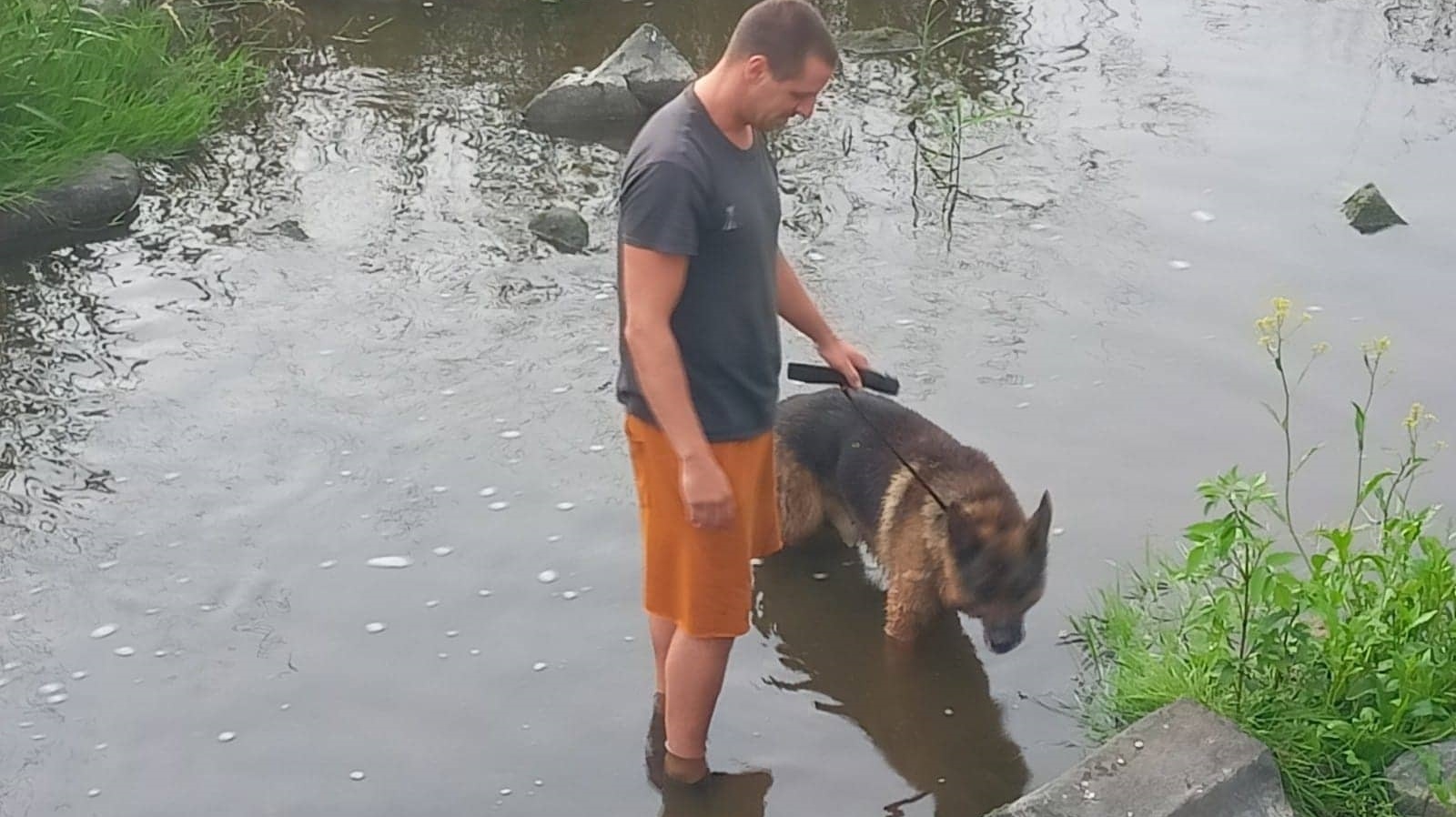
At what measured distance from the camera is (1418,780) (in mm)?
3959

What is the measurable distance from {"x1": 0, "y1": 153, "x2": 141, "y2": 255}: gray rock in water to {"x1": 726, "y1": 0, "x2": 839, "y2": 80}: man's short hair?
5446 millimetres

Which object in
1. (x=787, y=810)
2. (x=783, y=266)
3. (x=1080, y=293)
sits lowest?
(x=787, y=810)

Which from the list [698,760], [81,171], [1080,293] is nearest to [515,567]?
[698,760]

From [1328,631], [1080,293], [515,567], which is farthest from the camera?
[1080,293]

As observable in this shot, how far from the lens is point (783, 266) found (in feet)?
14.2

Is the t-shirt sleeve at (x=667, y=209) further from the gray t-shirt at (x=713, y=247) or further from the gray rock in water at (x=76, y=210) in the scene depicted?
the gray rock in water at (x=76, y=210)

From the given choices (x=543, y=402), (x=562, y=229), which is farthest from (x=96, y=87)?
(x=543, y=402)

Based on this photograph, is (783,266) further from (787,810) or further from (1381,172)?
(1381,172)

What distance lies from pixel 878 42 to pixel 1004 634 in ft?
22.0

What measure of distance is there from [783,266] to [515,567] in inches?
70.9

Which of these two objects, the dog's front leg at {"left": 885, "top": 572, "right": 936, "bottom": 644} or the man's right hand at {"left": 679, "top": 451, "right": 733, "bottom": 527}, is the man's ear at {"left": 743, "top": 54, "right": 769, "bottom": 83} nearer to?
the man's right hand at {"left": 679, "top": 451, "right": 733, "bottom": 527}

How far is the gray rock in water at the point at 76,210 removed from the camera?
794 cm

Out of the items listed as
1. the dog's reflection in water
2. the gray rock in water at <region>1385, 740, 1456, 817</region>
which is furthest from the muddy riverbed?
the gray rock in water at <region>1385, 740, 1456, 817</region>

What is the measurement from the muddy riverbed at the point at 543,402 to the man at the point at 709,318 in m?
Result: 0.82
